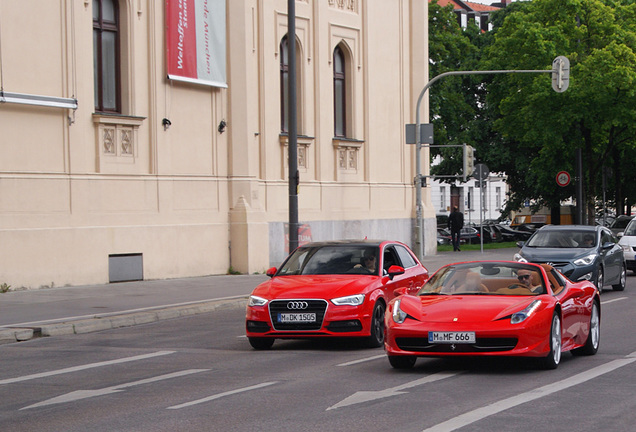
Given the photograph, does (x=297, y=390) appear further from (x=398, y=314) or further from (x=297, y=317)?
(x=297, y=317)

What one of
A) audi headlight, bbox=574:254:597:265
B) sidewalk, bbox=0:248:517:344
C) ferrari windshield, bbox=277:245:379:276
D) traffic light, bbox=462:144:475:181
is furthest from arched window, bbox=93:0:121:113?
ferrari windshield, bbox=277:245:379:276

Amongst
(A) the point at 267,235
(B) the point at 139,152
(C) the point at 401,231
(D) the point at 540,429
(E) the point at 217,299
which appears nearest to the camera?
(D) the point at 540,429

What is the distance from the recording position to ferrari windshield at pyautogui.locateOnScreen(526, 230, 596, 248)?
23.8 meters

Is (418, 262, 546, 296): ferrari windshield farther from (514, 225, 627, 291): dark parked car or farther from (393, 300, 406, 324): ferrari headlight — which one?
(514, 225, 627, 291): dark parked car

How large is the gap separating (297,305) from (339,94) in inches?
909

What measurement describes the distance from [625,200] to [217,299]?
46.7 m

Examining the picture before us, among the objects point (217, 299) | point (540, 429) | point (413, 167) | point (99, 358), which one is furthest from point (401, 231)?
point (540, 429)

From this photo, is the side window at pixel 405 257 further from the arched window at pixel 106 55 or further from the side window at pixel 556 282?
the arched window at pixel 106 55

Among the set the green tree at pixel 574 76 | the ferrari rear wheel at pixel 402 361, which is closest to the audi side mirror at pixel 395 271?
the ferrari rear wheel at pixel 402 361

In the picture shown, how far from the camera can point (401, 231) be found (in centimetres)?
3831

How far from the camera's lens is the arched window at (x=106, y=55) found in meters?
26.3

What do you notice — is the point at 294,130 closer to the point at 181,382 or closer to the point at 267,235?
the point at 267,235

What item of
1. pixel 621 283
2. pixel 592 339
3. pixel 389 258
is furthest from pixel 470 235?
pixel 592 339

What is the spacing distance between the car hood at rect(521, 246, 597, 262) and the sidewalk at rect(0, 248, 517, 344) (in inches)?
243
